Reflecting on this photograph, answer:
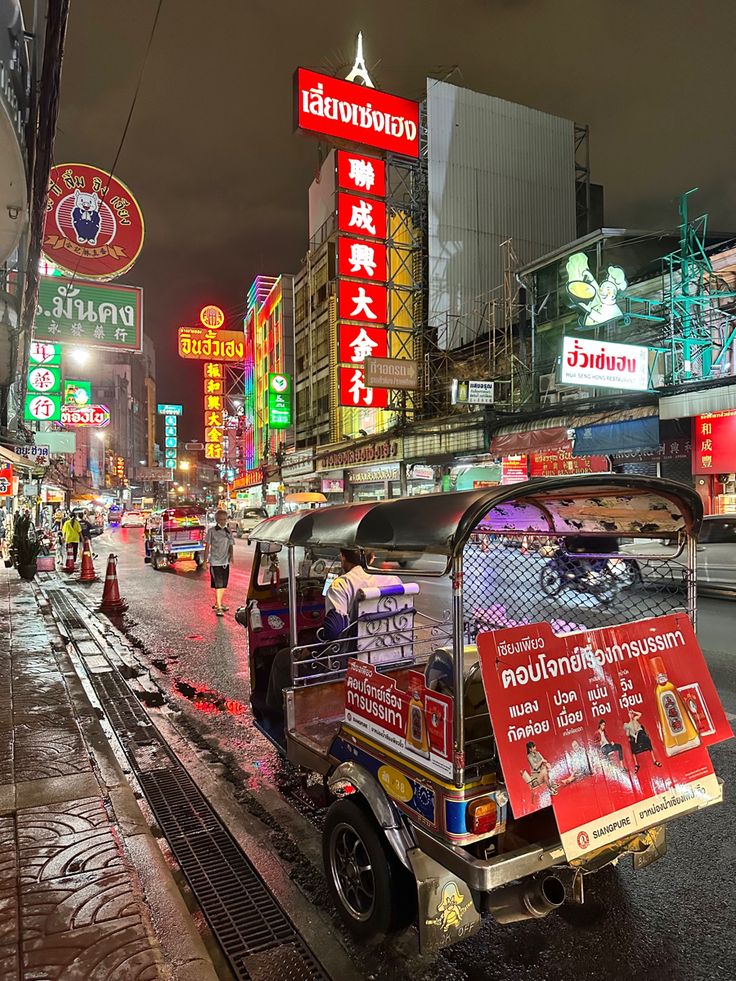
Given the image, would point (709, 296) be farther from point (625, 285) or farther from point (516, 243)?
point (516, 243)

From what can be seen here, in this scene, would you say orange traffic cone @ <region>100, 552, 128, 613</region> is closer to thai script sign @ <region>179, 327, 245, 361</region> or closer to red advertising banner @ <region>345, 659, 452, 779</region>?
red advertising banner @ <region>345, 659, 452, 779</region>

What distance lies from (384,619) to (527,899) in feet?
8.03

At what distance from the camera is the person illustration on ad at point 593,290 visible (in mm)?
16906

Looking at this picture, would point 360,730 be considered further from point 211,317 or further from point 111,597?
point 211,317

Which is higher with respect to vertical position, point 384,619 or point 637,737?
point 384,619

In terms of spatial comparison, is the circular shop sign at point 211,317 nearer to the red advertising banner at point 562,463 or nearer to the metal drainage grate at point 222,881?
the red advertising banner at point 562,463

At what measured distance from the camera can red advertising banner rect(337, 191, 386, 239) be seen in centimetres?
2240

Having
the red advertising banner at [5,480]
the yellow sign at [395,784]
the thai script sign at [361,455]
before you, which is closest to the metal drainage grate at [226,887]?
the yellow sign at [395,784]

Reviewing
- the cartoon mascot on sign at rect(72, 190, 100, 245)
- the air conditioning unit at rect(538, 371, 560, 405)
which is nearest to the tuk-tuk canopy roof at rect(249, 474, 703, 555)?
the cartoon mascot on sign at rect(72, 190, 100, 245)

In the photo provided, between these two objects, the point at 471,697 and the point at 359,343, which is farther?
the point at 359,343

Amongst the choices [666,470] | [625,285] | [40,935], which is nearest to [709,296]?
[625,285]

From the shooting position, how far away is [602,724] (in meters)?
2.82

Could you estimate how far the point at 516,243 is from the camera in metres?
29.3

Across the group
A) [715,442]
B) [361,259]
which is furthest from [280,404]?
[715,442]
